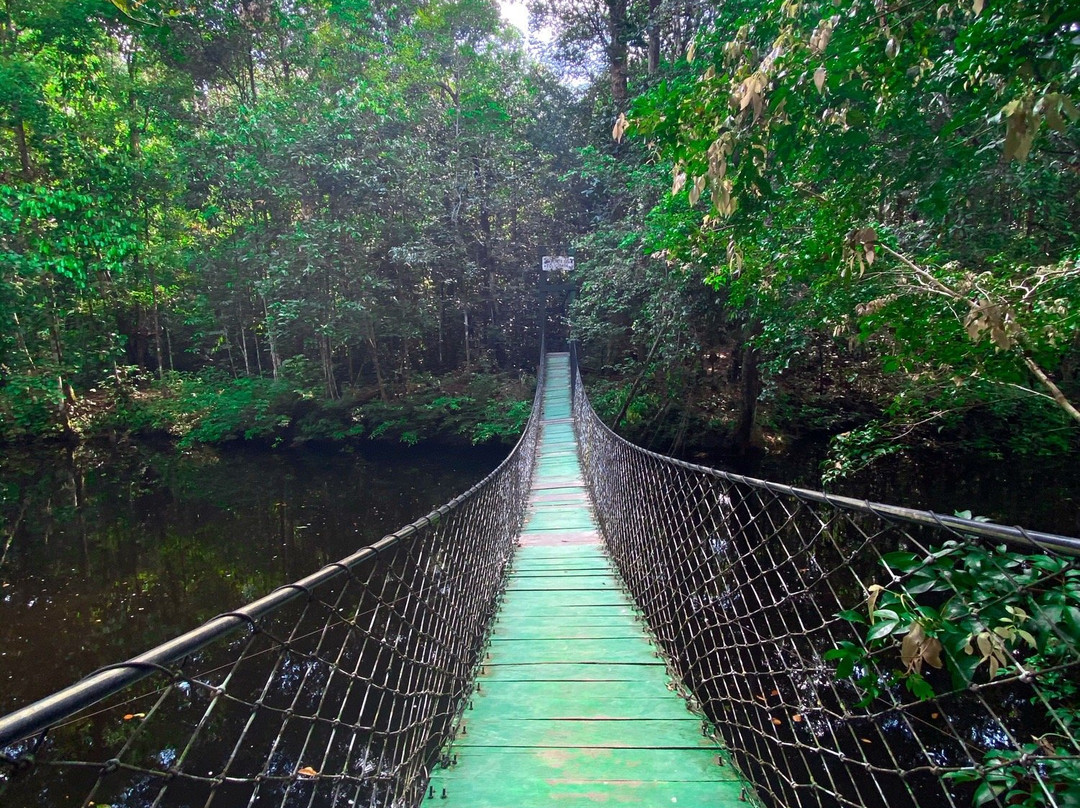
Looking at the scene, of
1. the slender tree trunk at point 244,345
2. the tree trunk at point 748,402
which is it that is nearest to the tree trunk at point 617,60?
the tree trunk at point 748,402

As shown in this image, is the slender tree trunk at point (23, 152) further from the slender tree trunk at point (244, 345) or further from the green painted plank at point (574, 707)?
the green painted plank at point (574, 707)

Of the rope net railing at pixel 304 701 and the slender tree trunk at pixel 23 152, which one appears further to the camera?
the slender tree trunk at pixel 23 152

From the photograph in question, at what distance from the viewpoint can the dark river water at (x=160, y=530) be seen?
3.85 meters

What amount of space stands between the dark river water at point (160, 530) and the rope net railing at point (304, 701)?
22.7 inches

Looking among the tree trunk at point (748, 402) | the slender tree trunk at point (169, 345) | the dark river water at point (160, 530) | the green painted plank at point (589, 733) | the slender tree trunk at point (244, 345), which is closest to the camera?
the green painted plank at point (589, 733)

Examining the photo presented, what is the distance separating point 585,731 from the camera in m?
1.45

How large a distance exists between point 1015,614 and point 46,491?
400 inches

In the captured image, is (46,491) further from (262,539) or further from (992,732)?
(992,732)

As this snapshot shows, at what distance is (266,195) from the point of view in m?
9.38

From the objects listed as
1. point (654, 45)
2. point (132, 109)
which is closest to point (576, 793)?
point (654, 45)

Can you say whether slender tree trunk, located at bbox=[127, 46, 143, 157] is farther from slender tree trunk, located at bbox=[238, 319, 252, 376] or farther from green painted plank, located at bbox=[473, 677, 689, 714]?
green painted plank, located at bbox=[473, 677, 689, 714]

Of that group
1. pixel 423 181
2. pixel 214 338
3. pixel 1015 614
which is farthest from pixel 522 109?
pixel 1015 614

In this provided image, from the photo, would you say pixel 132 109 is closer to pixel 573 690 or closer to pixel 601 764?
pixel 573 690

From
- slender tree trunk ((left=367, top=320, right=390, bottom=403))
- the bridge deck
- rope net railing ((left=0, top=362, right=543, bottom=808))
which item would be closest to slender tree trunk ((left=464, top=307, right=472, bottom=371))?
slender tree trunk ((left=367, top=320, right=390, bottom=403))
